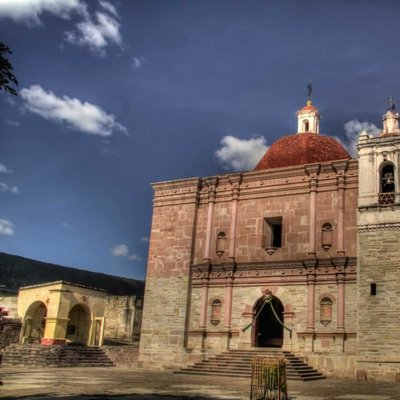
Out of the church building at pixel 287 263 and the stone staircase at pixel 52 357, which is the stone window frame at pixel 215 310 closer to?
the church building at pixel 287 263

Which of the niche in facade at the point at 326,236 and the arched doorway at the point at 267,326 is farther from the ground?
the niche in facade at the point at 326,236

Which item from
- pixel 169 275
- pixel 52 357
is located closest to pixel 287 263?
pixel 169 275

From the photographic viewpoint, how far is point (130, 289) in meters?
42.7

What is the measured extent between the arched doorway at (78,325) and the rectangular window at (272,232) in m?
11.0

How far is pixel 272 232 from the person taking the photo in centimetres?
2147

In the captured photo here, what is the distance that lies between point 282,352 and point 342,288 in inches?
115

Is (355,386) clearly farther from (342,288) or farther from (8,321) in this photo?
(8,321)

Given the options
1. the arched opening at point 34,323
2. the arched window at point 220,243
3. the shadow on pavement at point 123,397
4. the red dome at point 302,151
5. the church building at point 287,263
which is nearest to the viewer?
the shadow on pavement at point 123,397

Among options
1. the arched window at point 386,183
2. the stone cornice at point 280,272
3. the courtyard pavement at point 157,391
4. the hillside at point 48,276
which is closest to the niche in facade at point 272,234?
the stone cornice at point 280,272


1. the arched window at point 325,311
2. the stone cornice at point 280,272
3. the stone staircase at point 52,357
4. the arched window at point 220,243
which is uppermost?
the arched window at point 220,243

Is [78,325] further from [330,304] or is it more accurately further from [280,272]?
[330,304]

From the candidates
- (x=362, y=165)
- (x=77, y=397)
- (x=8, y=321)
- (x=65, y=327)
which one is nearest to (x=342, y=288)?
(x=362, y=165)

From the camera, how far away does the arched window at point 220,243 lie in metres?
21.5

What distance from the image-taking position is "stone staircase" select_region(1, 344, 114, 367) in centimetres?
2230
